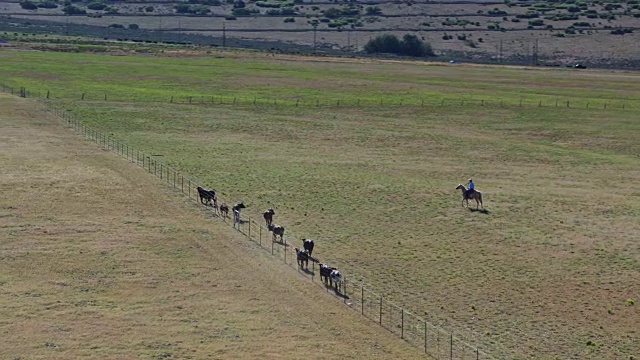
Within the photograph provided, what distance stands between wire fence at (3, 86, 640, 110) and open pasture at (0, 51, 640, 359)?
1.33 metres

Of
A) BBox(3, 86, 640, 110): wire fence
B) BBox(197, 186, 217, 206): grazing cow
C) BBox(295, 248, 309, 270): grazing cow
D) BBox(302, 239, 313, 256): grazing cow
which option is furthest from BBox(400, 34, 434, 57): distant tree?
BBox(295, 248, 309, 270): grazing cow

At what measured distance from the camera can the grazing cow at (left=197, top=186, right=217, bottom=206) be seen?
48719 millimetres

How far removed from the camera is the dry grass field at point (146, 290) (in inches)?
1172

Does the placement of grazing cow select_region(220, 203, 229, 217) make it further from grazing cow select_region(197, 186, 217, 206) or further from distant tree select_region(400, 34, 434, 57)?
distant tree select_region(400, 34, 434, 57)

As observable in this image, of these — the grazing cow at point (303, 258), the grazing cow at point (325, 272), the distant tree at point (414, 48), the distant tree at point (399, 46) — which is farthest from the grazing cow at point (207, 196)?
the distant tree at point (414, 48)

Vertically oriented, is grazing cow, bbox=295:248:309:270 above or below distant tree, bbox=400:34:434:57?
below

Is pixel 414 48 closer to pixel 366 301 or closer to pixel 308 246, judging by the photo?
pixel 308 246

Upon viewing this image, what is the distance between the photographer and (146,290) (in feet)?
114

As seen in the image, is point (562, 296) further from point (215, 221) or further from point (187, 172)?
point (187, 172)

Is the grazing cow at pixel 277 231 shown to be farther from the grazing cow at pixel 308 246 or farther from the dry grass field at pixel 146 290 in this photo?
the grazing cow at pixel 308 246

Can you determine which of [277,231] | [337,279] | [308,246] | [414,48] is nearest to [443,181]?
[277,231]

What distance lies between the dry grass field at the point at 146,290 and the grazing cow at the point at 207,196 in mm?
1026

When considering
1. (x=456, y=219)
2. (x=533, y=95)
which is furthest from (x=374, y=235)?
(x=533, y=95)

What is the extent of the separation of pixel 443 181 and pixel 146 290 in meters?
24.9
